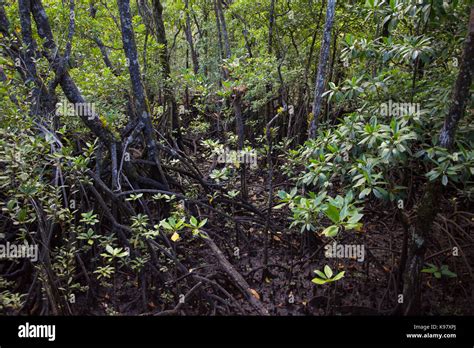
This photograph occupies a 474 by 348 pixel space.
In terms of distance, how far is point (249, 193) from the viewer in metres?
4.98

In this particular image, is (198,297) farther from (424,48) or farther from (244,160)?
(424,48)

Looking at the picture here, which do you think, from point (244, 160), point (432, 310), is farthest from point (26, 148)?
point (432, 310)

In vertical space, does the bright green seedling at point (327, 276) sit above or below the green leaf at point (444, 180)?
below

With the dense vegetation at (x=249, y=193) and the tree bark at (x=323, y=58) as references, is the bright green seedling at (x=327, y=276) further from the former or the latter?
the tree bark at (x=323, y=58)

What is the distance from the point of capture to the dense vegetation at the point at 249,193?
2.41m

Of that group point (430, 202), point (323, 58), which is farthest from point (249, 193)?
point (430, 202)

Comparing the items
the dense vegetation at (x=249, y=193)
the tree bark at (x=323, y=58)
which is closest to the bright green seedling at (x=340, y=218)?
the dense vegetation at (x=249, y=193)

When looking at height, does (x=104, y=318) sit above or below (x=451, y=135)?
below

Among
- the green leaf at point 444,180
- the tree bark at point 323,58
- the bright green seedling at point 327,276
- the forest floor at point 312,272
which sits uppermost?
the tree bark at point 323,58

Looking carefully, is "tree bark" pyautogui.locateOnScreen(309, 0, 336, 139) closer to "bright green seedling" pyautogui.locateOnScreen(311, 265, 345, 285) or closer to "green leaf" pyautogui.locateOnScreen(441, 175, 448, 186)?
"green leaf" pyautogui.locateOnScreen(441, 175, 448, 186)

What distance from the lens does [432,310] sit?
9.70ft

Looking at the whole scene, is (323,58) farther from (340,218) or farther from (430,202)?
(340,218)

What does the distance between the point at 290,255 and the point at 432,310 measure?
1.36 meters

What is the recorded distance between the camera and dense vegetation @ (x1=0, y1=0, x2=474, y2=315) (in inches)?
94.9
